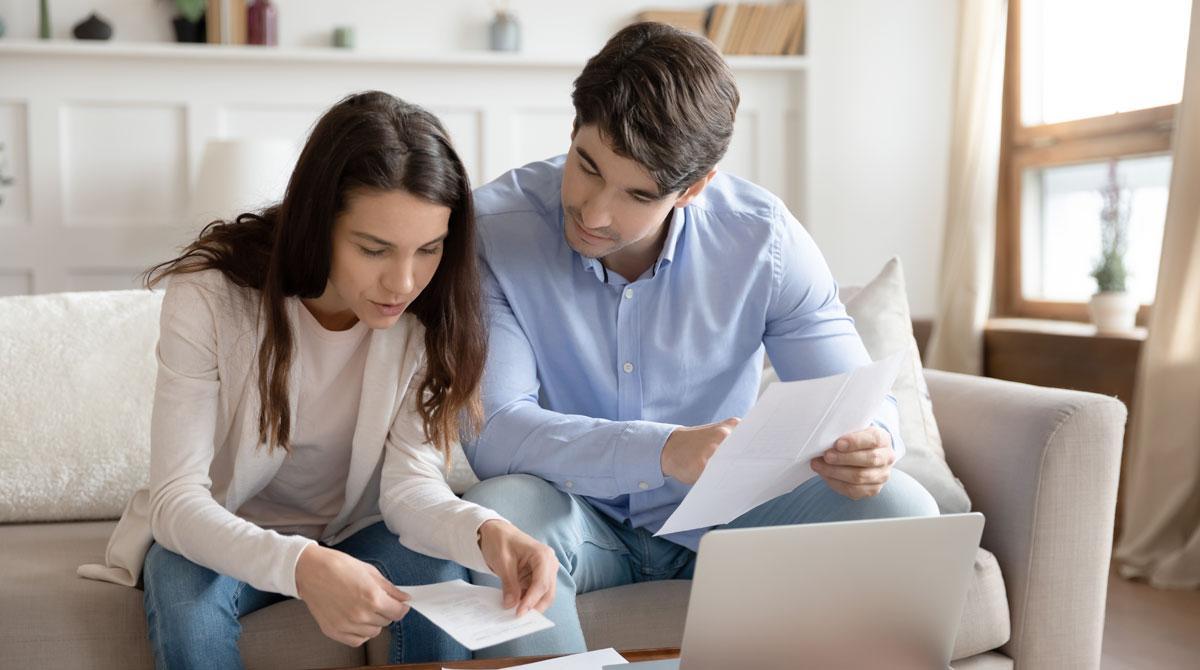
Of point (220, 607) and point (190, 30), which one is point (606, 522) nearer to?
point (220, 607)

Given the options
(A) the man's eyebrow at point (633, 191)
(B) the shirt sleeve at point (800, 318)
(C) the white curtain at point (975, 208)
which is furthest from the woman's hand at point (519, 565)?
(C) the white curtain at point (975, 208)

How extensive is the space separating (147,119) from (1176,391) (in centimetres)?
317

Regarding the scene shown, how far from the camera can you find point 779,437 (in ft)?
4.16

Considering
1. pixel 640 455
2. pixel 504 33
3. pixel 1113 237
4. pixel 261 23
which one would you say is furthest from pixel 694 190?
pixel 261 23

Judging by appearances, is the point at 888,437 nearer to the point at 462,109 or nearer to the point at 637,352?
the point at 637,352

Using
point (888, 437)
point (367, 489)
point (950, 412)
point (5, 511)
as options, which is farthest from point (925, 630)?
point (5, 511)

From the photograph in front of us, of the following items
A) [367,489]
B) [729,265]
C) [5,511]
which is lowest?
[5,511]

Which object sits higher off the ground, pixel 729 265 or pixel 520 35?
pixel 520 35

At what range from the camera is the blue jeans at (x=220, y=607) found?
1354mm

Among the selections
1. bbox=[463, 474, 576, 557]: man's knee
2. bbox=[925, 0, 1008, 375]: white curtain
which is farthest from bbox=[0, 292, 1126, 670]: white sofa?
bbox=[925, 0, 1008, 375]: white curtain

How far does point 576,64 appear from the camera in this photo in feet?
13.7

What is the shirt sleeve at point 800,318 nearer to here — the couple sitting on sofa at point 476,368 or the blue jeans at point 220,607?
the couple sitting on sofa at point 476,368

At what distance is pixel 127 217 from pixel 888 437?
3.22 m

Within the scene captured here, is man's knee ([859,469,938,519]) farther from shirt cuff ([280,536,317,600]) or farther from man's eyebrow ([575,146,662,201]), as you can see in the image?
shirt cuff ([280,536,317,600])
